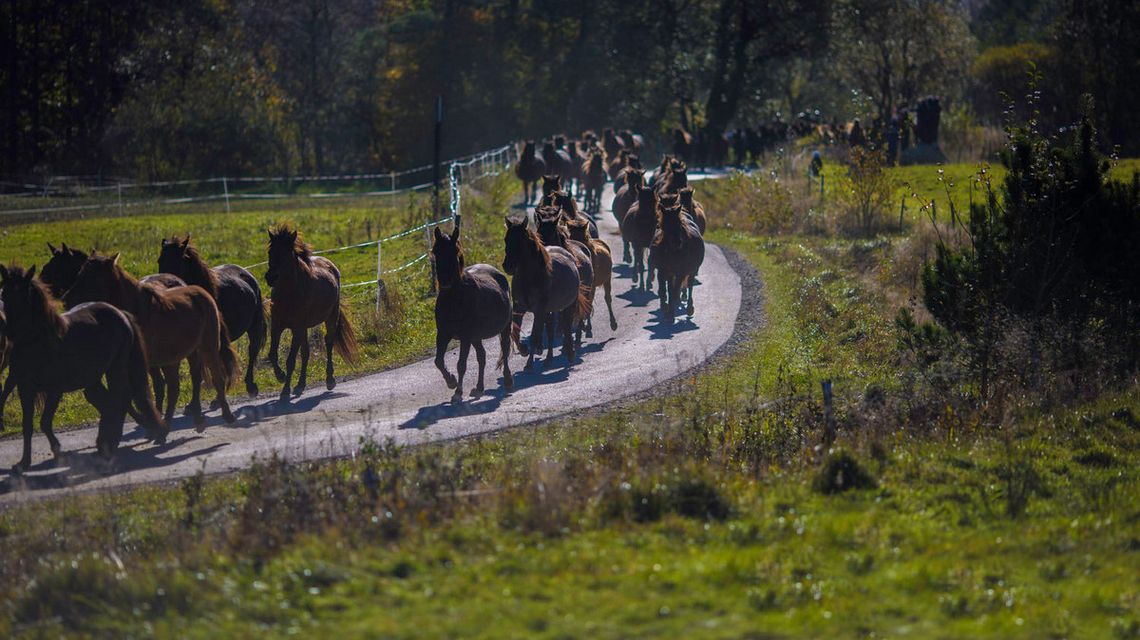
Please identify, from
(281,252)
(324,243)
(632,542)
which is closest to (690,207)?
(324,243)

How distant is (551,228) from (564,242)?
0.60 metres

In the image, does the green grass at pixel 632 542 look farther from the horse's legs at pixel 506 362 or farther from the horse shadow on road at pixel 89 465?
the horse's legs at pixel 506 362

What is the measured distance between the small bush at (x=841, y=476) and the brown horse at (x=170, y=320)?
7957 millimetres

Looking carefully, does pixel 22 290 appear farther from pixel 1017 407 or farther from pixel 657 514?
pixel 1017 407

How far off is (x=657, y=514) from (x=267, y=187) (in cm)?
4963

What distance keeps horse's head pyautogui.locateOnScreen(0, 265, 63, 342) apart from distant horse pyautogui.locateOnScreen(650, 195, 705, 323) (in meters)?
12.4

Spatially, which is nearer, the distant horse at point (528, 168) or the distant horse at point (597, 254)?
the distant horse at point (597, 254)

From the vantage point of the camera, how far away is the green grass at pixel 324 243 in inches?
816

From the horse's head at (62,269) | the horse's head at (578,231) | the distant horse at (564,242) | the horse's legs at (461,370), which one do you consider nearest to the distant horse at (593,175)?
the horse's head at (578,231)

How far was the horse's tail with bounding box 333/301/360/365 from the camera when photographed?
61.7ft

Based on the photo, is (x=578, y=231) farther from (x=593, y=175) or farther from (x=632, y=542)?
(x=593, y=175)

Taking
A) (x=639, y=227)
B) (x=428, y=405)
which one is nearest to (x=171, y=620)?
(x=428, y=405)

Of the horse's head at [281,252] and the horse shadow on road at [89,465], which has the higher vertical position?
the horse's head at [281,252]

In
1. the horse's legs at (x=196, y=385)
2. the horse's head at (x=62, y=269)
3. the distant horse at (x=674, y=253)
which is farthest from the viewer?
the distant horse at (x=674, y=253)
